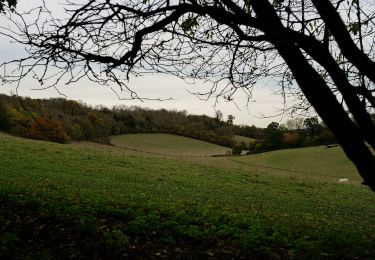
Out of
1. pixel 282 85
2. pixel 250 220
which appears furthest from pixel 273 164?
pixel 282 85

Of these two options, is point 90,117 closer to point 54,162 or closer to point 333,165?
point 333,165

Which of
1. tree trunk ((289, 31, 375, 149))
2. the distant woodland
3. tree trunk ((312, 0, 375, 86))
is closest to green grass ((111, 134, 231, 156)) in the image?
the distant woodland

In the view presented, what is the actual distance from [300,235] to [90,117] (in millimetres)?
72599

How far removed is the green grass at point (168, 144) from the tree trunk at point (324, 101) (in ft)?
220

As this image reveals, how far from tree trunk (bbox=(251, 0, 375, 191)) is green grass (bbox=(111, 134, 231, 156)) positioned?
67.0 metres

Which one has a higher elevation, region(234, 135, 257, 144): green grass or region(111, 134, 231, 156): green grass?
region(234, 135, 257, 144): green grass

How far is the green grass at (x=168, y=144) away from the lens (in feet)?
250

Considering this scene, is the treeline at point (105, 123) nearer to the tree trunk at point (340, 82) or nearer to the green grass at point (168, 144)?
the green grass at point (168, 144)

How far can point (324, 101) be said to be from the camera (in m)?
6.39

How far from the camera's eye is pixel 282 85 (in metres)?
8.17

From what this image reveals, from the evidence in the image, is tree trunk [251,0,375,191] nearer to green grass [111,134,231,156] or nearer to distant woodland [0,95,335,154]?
distant woodland [0,95,335,154]

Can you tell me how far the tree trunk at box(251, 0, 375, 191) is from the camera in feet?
20.9

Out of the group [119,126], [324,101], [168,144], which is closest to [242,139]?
[168,144]

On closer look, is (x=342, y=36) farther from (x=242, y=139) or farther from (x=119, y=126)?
(x=242, y=139)
